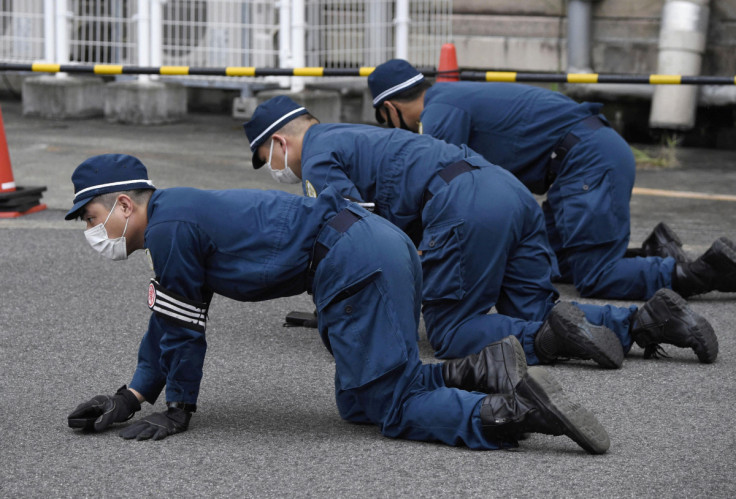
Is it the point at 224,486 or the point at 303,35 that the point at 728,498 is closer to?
the point at 224,486

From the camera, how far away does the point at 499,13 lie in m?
11.0

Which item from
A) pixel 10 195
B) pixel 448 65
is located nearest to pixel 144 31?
pixel 10 195

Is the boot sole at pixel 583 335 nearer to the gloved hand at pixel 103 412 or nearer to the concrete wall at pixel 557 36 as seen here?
the gloved hand at pixel 103 412

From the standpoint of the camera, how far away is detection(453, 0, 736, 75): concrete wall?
1032 cm

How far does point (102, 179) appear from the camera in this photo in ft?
11.7

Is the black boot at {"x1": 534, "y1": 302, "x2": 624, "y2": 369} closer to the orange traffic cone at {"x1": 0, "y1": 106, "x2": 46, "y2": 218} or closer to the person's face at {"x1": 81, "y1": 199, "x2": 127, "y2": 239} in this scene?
the person's face at {"x1": 81, "y1": 199, "x2": 127, "y2": 239}

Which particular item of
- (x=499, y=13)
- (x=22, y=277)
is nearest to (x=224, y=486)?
(x=22, y=277)

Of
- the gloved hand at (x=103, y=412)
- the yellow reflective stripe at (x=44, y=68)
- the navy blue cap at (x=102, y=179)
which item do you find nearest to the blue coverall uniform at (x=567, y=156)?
the navy blue cap at (x=102, y=179)

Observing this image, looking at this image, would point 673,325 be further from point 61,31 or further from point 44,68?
point 61,31

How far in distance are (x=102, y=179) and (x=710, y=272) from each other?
10.1ft

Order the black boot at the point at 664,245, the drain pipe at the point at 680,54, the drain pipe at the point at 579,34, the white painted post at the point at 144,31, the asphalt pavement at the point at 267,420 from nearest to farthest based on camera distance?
the asphalt pavement at the point at 267,420 < the black boot at the point at 664,245 < the drain pipe at the point at 680,54 < the drain pipe at the point at 579,34 < the white painted post at the point at 144,31

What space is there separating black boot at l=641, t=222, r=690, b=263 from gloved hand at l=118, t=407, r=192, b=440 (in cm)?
296

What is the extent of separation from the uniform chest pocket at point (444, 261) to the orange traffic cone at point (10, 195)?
3847mm

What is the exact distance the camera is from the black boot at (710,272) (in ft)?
17.3
